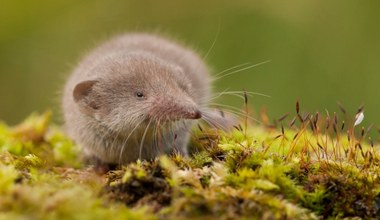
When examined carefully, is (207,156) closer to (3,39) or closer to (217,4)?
(217,4)

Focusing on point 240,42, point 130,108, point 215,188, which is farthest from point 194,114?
point 240,42

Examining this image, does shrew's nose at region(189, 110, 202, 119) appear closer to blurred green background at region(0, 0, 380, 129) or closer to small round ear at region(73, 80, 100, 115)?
small round ear at region(73, 80, 100, 115)

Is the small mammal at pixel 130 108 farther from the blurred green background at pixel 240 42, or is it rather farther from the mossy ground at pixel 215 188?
the blurred green background at pixel 240 42

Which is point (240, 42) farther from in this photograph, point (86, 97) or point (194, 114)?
point (194, 114)

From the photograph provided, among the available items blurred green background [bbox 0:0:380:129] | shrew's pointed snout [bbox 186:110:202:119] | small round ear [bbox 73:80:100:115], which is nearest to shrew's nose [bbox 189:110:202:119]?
shrew's pointed snout [bbox 186:110:202:119]

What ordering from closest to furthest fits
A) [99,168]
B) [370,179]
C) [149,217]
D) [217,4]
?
[149,217], [370,179], [99,168], [217,4]

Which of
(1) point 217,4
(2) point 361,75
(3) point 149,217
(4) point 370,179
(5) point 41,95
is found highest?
(1) point 217,4

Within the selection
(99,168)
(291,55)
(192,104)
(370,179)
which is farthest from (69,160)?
(291,55)
